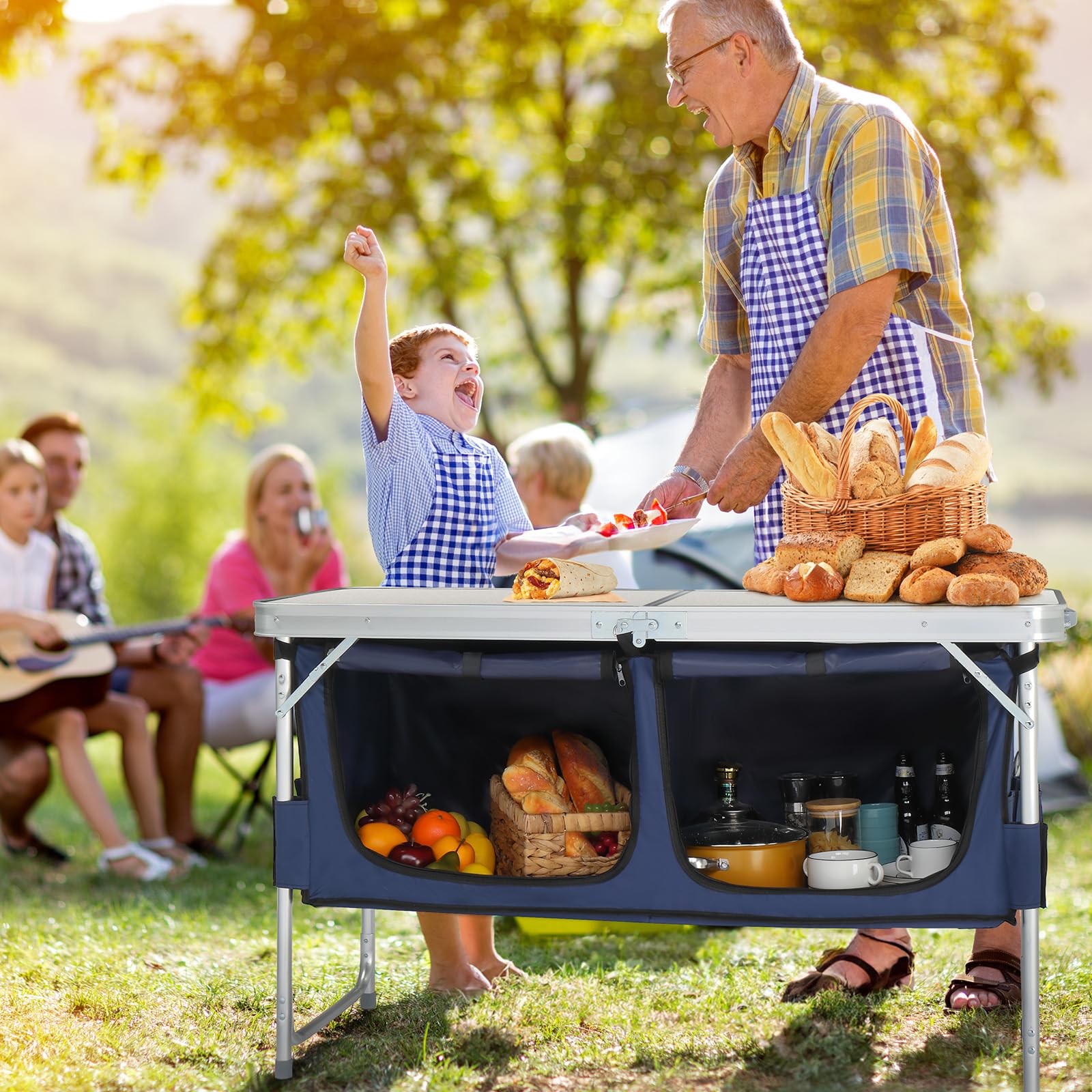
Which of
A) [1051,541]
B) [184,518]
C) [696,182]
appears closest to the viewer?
[696,182]

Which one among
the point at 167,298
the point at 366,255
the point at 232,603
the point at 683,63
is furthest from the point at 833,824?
the point at 167,298

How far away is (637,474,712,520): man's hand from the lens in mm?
2879

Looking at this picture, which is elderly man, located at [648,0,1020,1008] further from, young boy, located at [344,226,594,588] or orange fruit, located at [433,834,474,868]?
orange fruit, located at [433,834,474,868]

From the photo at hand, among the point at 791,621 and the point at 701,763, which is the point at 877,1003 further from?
the point at 791,621

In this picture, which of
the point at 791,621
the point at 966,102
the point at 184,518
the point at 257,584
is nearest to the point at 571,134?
the point at 966,102

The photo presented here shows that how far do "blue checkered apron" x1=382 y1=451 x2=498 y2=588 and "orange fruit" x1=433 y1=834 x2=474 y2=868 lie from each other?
1.70ft

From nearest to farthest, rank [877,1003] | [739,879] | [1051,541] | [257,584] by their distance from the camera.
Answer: [739,879] → [877,1003] → [257,584] → [1051,541]

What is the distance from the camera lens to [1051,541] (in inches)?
1559

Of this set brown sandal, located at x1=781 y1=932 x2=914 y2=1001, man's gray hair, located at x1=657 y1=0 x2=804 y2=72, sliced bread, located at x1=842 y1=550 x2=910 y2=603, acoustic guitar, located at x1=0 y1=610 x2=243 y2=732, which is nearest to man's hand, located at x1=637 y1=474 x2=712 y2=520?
sliced bread, located at x1=842 y1=550 x2=910 y2=603

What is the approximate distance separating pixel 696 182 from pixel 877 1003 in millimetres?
5518

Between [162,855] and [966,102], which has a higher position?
[966,102]

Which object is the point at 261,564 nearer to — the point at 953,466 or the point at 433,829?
the point at 433,829

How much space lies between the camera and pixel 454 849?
8.52 feet

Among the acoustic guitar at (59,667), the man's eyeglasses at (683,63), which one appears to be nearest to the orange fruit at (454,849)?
the man's eyeglasses at (683,63)
